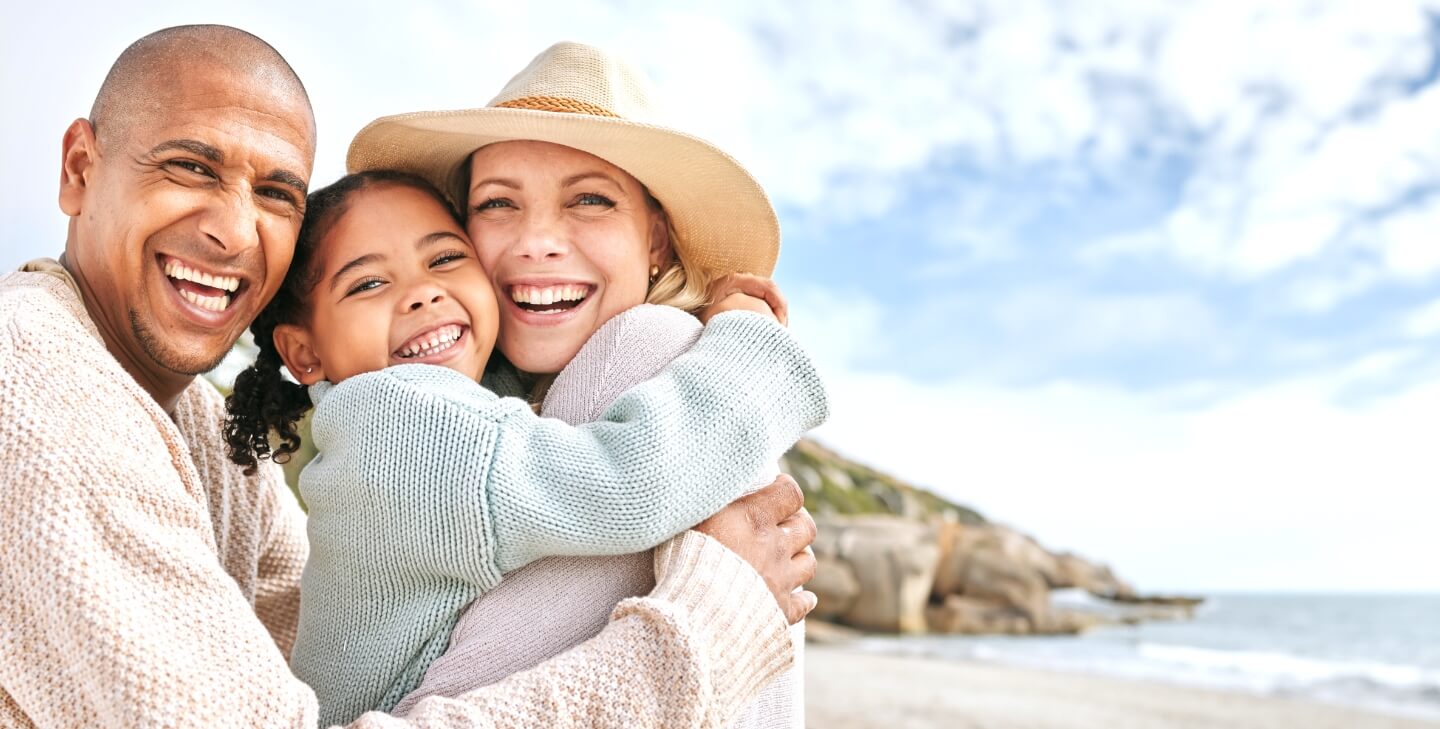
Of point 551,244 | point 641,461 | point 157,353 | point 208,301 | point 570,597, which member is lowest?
point 570,597

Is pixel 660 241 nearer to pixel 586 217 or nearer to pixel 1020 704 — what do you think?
pixel 586 217

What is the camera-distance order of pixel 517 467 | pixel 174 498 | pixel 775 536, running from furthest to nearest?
1. pixel 775 536
2. pixel 517 467
3. pixel 174 498

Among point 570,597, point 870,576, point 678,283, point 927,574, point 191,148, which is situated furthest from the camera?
point 927,574

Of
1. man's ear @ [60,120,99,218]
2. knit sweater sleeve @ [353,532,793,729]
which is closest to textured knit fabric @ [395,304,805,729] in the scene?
knit sweater sleeve @ [353,532,793,729]

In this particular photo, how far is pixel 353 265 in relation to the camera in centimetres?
279

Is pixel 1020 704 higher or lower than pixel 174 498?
lower

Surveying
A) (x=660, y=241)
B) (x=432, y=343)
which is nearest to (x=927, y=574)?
(x=660, y=241)

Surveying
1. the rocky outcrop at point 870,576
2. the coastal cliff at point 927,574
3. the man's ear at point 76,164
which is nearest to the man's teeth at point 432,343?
the man's ear at point 76,164

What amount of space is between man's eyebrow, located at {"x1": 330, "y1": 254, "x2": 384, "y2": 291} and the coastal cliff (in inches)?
594

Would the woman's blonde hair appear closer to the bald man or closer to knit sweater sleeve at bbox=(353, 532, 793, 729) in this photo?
the bald man

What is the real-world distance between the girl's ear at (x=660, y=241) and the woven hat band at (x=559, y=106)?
43 centimetres

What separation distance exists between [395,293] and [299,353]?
420 mm

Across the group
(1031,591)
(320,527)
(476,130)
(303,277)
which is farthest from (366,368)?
(1031,591)

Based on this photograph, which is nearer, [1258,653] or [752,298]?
[752,298]
